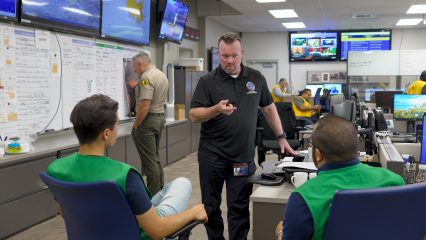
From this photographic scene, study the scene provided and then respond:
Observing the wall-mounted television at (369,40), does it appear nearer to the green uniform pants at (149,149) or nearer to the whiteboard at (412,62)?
the whiteboard at (412,62)

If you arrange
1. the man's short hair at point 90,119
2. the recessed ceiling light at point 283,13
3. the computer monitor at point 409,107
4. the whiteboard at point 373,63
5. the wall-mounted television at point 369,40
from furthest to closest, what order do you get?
the wall-mounted television at point 369,40
the whiteboard at point 373,63
the recessed ceiling light at point 283,13
the computer monitor at point 409,107
the man's short hair at point 90,119

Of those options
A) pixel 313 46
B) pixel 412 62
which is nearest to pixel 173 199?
pixel 412 62

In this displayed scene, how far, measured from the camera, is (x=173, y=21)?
7238mm

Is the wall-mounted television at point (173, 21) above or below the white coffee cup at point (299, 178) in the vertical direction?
above

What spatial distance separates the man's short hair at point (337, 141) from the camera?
1.42m

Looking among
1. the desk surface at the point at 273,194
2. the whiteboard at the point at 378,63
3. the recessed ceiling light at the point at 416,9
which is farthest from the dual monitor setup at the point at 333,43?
the desk surface at the point at 273,194

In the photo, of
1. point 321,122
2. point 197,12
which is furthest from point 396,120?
point 197,12

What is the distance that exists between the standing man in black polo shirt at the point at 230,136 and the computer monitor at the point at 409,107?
260 cm

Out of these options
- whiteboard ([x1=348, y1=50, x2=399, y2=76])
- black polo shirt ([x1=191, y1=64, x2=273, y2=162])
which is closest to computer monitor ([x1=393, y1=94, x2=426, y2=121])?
black polo shirt ([x1=191, y1=64, x2=273, y2=162])

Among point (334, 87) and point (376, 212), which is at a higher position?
point (334, 87)

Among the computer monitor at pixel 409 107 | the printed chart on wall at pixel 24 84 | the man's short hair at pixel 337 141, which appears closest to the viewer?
the man's short hair at pixel 337 141

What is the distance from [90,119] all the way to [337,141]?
89cm

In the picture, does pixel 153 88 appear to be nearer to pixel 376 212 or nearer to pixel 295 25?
pixel 376 212

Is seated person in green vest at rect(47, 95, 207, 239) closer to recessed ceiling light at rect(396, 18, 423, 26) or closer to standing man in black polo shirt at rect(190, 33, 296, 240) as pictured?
standing man in black polo shirt at rect(190, 33, 296, 240)
